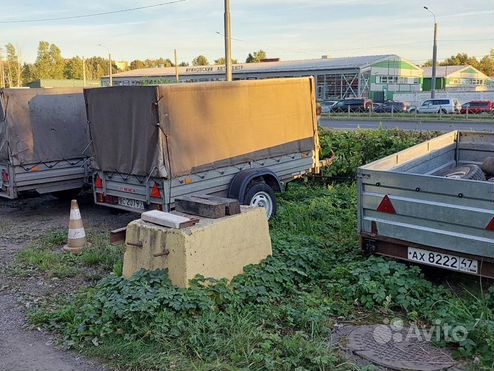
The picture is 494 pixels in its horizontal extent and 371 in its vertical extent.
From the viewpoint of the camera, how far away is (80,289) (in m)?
5.89

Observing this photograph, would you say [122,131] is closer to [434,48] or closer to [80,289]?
[80,289]

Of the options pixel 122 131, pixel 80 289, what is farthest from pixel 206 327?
pixel 122 131

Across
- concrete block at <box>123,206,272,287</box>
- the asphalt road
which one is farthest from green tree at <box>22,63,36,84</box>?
concrete block at <box>123,206,272,287</box>

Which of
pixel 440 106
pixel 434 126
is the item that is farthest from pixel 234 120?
pixel 440 106

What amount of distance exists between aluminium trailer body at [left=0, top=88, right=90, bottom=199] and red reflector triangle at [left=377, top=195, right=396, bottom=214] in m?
6.51

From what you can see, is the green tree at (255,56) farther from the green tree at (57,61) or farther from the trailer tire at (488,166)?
the trailer tire at (488,166)

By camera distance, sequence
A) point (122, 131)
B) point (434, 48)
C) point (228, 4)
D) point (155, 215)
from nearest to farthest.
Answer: point (155, 215) → point (122, 131) → point (228, 4) → point (434, 48)

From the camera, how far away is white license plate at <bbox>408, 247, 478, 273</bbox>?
5027 millimetres

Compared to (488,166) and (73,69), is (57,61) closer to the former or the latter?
(73,69)

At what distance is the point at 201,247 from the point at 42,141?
593 centimetres

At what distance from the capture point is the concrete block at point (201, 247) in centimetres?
492

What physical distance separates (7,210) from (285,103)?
589 centimetres

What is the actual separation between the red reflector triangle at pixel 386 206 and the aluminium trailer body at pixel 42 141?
6510 mm

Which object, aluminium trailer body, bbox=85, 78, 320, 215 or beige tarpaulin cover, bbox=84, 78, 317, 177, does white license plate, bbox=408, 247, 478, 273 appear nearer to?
aluminium trailer body, bbox=85, 78, 320, 215
